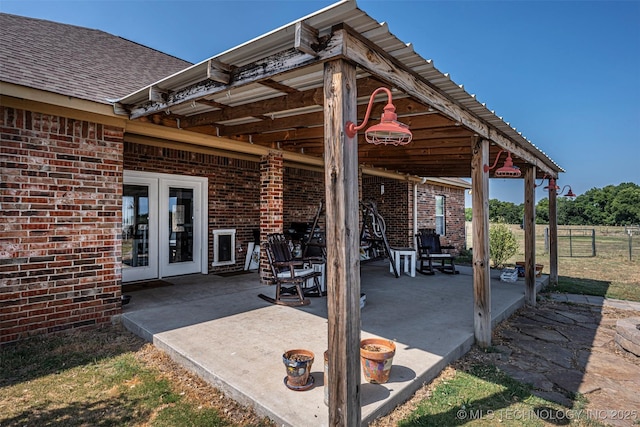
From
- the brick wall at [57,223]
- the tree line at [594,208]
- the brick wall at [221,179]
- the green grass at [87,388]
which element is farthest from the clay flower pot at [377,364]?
the tree line at [594,208]

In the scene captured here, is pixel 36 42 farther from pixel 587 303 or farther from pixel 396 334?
pixel 587 303

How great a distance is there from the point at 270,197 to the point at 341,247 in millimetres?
4201

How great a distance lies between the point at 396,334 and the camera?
3920 mm

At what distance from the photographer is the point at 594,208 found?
41.6m

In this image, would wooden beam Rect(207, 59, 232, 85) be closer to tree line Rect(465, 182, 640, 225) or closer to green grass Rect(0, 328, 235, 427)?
green grass Rect(0, 328, 235, 427)

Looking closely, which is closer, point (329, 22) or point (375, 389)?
point (329, 22)

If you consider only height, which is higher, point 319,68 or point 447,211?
point 319,68

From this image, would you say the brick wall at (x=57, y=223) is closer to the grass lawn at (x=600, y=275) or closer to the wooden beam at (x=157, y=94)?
the wooden beam at (x=157, y=94)

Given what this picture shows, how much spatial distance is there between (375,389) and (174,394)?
1.64 m

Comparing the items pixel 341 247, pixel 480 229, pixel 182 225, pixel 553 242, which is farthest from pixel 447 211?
pixel 341 247

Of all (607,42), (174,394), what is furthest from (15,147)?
(607,42)

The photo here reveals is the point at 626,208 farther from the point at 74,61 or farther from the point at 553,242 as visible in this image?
the point at 74,61

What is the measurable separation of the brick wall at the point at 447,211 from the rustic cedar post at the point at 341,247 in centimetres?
1018

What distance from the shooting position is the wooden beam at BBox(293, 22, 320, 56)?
2.11 meters
